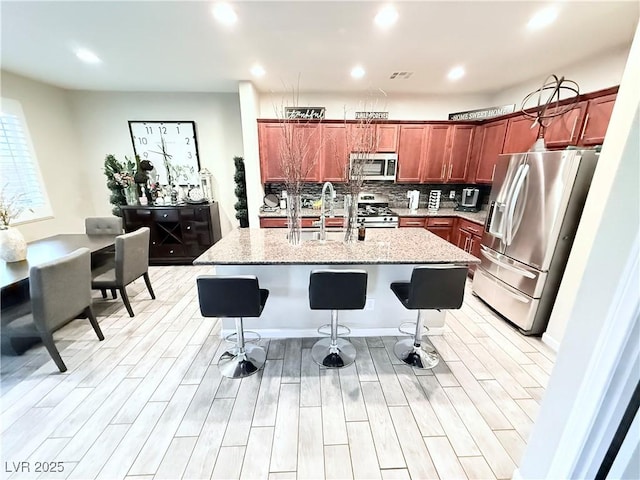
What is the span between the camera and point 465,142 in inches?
156

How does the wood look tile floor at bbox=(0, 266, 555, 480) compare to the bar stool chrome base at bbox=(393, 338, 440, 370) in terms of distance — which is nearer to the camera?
the wood look tile floor at bbox=(0, 266, 555, 480)

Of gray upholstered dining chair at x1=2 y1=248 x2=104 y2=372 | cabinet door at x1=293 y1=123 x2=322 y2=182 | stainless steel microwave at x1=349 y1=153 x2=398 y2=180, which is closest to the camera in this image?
gray upholstered dining chair at x1=2 y1=248 x2=104 y2=372

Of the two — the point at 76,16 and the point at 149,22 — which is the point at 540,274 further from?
the point at 76,16

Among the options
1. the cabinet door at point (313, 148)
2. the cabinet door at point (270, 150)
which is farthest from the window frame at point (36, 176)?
the cabinet door at point (313, 148)

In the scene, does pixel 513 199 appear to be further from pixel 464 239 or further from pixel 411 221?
pixel 411 221

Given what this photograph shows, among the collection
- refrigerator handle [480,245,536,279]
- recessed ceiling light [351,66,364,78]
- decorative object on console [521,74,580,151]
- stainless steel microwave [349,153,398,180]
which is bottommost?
refrigerator handle [480,245,536,279]

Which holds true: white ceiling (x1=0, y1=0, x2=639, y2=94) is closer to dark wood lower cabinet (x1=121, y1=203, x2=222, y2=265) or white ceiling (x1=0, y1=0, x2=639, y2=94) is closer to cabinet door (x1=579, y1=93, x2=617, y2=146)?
cabinet door (x1=579, y1=93, x2=617, y2=146)

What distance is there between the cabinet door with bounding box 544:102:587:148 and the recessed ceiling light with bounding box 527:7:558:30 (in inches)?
34.1

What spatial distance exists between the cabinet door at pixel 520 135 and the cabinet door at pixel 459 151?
643 millimetres

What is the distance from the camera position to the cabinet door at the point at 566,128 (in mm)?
2398

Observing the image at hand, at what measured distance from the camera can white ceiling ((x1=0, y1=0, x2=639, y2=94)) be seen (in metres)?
1.88

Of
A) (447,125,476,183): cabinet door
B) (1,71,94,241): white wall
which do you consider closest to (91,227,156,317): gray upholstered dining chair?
(1,71,94,241): white wall

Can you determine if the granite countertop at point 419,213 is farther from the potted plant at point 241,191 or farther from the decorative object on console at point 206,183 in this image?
the decorative object on console at point 206,183

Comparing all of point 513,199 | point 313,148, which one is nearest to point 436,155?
point 513,199
